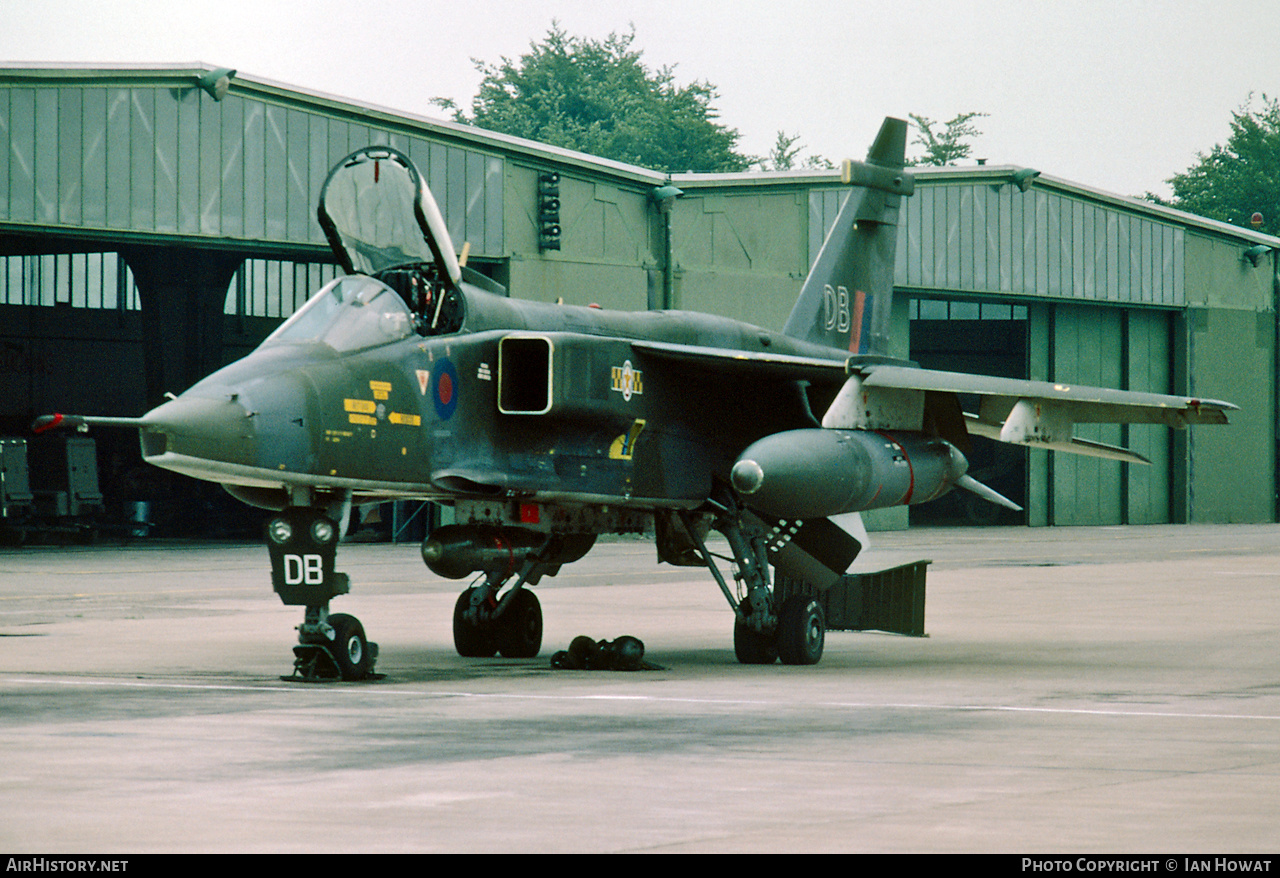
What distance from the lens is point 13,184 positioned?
3031 centimetres

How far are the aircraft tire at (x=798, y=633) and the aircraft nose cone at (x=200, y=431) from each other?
17.4ft

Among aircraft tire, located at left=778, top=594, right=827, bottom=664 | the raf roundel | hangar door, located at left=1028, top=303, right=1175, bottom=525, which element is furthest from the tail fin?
hangar door, located at left=1028, top=303, right=1175, bottom=525

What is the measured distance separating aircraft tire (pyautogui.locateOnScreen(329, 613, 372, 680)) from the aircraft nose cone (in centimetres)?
173

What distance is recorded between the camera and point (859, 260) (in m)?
18.6

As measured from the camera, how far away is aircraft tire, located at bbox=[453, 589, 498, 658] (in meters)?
15.5

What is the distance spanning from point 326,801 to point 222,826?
695mm

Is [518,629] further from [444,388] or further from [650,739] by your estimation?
[650,739]

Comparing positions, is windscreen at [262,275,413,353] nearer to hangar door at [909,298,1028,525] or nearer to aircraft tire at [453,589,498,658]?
aircraft tire at [453,589,498,658]

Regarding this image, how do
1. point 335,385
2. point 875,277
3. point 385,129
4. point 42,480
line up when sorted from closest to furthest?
point 335,385 < point 875,277 < point 385,129 < point 42,480

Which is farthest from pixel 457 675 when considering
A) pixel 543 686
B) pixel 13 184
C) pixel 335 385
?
pixel 13 184

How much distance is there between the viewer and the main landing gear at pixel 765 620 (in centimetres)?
1501

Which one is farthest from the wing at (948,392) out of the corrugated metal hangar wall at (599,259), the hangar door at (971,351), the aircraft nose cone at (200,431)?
the hangar door at (971,351)
